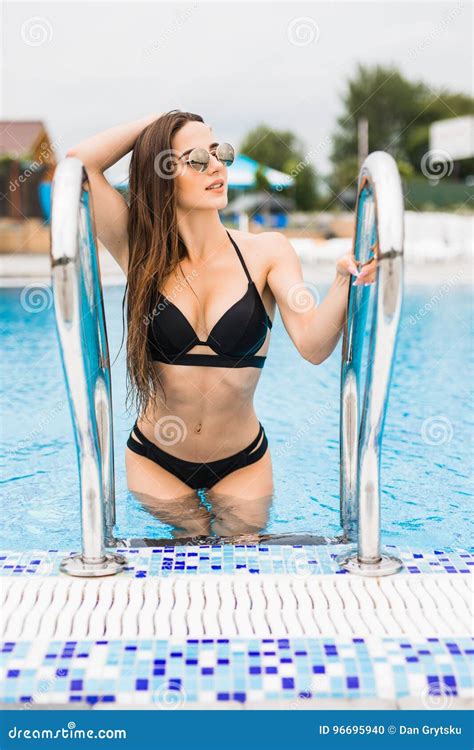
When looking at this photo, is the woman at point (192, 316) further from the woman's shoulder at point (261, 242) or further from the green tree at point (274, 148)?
the green tree at point (274, 148)

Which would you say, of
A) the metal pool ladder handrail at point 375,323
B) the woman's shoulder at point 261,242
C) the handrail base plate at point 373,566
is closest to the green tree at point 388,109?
the woman's shoulder at point 261,242

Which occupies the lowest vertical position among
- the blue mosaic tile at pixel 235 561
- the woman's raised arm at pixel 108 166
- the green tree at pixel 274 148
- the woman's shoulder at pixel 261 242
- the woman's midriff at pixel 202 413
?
the blue mosaic tile at pixel 235 561

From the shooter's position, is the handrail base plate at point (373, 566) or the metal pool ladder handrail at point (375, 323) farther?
the handrail base plate at point (373, 566)

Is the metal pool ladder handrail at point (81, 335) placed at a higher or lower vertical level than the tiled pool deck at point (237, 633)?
higher

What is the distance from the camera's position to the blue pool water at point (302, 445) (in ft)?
11.4

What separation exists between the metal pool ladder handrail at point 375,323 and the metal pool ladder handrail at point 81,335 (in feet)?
1.92

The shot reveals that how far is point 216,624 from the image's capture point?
1741 mm

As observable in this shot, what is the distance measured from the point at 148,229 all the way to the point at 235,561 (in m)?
1.17

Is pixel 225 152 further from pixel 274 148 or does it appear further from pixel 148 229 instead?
pixel 274 148

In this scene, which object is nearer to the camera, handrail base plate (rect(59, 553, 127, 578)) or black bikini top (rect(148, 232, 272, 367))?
handrail base plate (rect(59, 553, 127, 578))

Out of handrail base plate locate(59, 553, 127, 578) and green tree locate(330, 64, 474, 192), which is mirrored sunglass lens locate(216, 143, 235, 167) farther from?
green tree locate(330, 64, 474, 192)

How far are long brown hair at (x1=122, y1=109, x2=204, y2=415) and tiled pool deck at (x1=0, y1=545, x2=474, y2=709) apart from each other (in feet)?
2.69

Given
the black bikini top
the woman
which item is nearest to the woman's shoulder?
the woman

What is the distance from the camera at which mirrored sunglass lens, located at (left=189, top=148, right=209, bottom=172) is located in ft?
8.41
